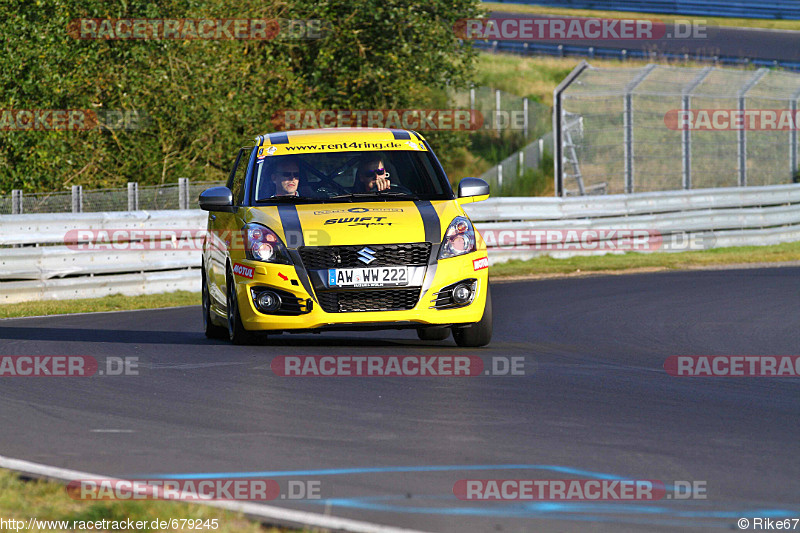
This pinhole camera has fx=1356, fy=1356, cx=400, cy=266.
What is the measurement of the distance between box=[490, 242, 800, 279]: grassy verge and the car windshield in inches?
343

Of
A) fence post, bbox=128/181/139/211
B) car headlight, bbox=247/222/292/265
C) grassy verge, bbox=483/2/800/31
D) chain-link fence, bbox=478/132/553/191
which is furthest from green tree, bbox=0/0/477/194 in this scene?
grassy verge, bbox=483/2/800/31

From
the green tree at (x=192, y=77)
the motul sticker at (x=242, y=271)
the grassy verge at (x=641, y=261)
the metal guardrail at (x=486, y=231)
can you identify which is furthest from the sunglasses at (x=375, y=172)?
the green tree at (x=192, y=77)

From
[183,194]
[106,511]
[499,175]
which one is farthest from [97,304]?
[499,175]

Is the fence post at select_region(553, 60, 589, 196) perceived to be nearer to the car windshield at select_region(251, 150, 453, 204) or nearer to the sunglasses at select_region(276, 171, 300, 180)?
the car windshield at select_region(251, 150, 453, 204)

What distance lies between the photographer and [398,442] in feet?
21.3

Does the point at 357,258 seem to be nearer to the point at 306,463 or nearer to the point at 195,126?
the point at 306,463

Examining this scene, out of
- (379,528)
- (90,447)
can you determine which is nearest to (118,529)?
(379,528)

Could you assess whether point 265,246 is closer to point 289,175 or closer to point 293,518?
point 289,175

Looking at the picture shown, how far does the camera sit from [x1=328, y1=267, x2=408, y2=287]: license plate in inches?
389

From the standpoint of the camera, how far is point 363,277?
9.88 meters

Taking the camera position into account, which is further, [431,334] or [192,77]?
[192,77]

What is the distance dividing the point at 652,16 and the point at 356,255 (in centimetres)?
4227

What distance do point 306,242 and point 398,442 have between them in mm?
3697

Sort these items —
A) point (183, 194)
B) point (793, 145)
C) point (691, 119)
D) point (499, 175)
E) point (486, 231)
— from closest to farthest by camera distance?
point (183, 194), point (486, 231), point (691, 119), point (793, 145), point (499, 175)
